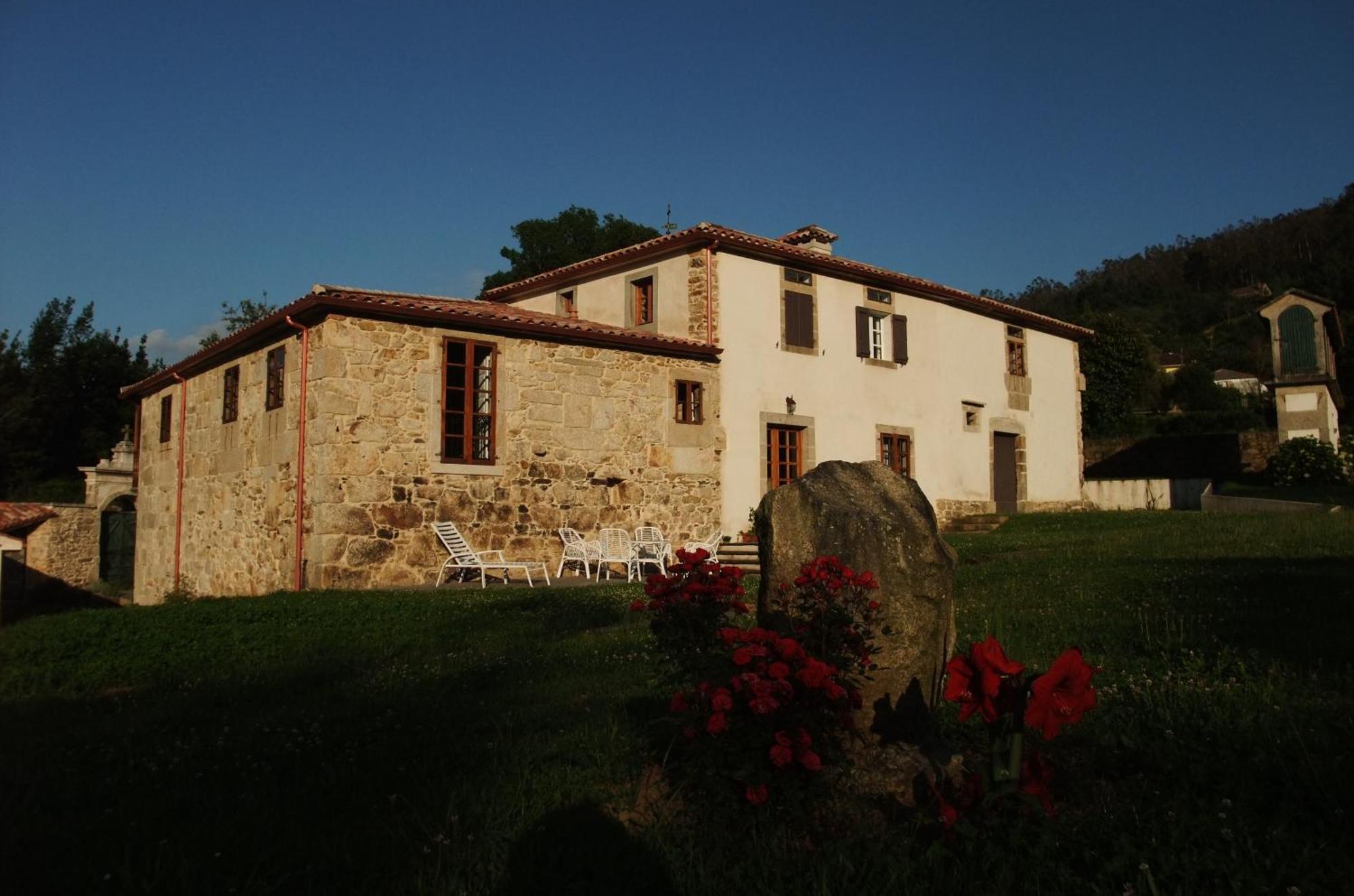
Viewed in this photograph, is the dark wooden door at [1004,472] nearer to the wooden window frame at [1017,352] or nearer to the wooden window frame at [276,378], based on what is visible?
the wooden window frame at [1017,352]

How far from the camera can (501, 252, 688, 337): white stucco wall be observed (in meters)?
16.8

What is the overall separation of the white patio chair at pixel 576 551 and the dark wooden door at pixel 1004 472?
11.4 m

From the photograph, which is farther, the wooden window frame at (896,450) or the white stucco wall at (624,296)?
the wooden window frame at (896,450)

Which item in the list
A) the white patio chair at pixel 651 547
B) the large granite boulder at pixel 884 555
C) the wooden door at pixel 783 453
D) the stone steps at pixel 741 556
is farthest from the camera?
the wooden door at pixel 783 453

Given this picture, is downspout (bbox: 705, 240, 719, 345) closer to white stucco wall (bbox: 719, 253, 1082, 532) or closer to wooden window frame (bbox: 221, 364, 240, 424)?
white stucco wall (bbox: 719, 253, 1082, 532)

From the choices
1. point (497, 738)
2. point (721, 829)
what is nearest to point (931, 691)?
point (721, 829)

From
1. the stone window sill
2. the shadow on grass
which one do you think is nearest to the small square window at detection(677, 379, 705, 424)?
the stone window sill

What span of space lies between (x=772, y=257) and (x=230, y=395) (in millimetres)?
9700

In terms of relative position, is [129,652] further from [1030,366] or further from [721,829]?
[1030,366]

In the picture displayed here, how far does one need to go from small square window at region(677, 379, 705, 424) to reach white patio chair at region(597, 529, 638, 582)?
2386 mm

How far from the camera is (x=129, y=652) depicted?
782 cm

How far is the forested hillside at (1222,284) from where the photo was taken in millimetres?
50469

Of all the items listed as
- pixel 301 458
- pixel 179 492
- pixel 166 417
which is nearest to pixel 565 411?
pixel 301 458

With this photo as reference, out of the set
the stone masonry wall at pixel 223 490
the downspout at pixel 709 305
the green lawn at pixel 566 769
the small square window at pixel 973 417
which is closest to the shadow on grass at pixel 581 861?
the green lawn at pixel 566 769
